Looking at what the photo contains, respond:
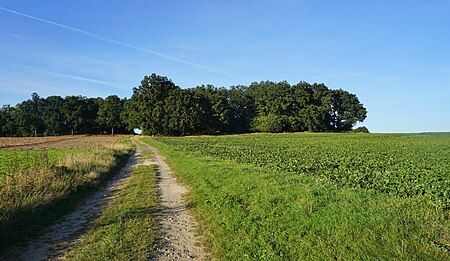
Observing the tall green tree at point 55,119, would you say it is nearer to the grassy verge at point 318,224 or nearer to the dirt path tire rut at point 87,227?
the dirt path tire rut at point 87,227

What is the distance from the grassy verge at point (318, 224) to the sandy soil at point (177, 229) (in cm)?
34

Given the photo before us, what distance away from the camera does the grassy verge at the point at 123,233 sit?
5949 millimetres

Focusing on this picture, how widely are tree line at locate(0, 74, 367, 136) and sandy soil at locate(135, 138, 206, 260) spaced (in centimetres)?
6753

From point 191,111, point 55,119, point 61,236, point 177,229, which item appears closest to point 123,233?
point 177,229

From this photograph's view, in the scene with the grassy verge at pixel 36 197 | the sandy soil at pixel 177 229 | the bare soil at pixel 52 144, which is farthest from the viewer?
the bare soil at pixel 52 144

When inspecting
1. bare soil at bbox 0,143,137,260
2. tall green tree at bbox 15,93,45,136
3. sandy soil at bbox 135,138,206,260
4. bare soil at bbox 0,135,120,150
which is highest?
tall green tree at bbox 15,93,45,136

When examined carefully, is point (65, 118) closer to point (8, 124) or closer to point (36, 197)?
point (8, 124)

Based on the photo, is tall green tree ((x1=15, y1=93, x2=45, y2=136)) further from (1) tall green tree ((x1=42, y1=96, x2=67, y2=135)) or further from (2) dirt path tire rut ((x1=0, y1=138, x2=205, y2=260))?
(2) dirt path tire rut ((x1=0, y1=138, x2=205, y2=260))

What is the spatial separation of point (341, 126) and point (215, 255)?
102944 millimetres

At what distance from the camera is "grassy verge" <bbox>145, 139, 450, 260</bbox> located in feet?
17.5

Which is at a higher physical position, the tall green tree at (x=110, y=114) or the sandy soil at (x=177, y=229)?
the tall green tree at (x=110, y=114)

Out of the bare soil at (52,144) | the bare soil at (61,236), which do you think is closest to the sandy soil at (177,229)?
the bare soil at (61,236)

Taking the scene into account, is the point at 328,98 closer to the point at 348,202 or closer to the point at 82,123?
the point at 82,123

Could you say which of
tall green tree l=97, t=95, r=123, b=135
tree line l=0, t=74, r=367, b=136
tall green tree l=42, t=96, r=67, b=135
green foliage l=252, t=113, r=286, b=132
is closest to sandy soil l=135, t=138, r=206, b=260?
tree line l=0, t=74, r=367, b=136
